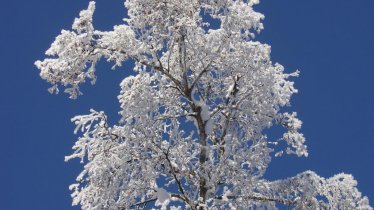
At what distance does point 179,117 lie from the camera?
1191cm

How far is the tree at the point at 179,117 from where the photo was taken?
412 inches

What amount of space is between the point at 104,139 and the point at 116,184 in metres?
0.89

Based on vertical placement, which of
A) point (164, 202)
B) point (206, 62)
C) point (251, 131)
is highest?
point (206, 62)

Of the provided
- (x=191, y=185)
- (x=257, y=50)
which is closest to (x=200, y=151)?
(x=191, y=185)

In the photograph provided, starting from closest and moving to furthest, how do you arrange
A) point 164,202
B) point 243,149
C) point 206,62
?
point 164,202, point 243,149, point 206,62

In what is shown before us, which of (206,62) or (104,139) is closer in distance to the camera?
(104,139)

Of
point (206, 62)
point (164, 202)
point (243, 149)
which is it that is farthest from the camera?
point (206, 62)

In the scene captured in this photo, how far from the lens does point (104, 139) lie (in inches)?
420

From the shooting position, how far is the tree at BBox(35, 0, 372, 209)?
10453 millimetres

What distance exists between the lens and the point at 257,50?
11.8 m

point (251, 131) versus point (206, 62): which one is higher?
point (206, 62)

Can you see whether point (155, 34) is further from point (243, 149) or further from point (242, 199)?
point (242, 199)

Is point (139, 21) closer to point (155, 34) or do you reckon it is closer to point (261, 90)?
point (155, 34)

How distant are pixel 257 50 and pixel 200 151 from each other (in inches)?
95.9
